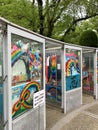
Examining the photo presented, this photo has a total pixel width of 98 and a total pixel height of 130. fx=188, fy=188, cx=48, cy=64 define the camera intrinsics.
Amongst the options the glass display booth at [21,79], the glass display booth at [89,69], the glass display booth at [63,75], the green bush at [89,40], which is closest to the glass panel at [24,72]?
the glass display booth at [21,79]

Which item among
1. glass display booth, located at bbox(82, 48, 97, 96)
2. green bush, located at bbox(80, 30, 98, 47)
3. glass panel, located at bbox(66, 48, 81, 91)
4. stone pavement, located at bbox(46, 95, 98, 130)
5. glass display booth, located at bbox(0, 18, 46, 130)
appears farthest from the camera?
green bush, located at bbox(80, 30, 98, 47)

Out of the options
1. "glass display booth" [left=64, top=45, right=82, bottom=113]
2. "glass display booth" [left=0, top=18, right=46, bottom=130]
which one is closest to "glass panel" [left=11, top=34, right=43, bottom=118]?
"glass display booth" [left=0, top=18, right=46, bottom=130]

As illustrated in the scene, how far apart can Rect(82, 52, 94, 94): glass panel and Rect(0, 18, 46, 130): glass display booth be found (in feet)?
14.8

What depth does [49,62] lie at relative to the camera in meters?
7.08

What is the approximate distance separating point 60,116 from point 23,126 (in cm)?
249

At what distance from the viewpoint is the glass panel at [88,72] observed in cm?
873

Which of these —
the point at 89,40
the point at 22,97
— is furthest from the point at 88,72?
the point at 22,97

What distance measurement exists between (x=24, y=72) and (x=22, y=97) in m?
0.50

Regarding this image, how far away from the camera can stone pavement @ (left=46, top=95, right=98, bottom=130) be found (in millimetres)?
5077

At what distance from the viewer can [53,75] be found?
7016mm

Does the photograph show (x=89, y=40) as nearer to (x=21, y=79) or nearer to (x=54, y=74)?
(x=54, y=74)

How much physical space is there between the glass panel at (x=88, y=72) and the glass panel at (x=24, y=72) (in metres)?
4.64

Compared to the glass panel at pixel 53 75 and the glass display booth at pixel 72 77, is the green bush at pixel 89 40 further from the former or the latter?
the glass panel at pixel 53 75

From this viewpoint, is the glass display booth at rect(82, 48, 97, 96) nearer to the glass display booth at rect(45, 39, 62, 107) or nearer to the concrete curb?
the concrete curb
